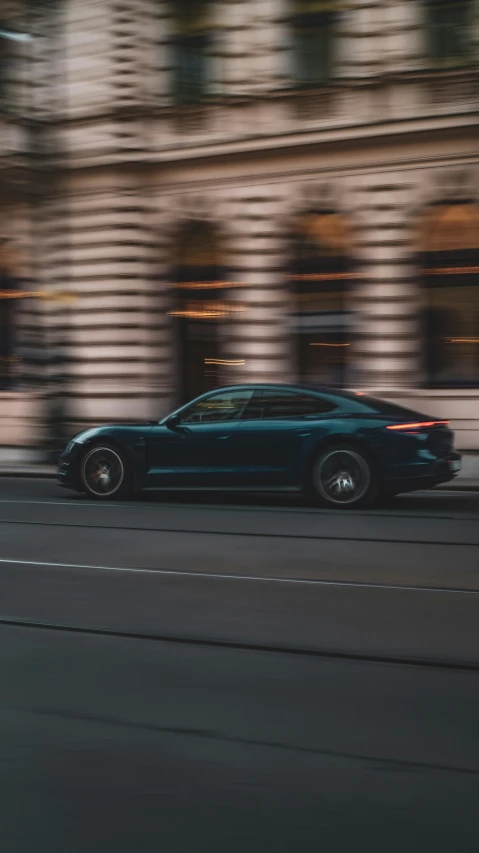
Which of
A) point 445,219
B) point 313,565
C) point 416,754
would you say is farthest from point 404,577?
point 445,219

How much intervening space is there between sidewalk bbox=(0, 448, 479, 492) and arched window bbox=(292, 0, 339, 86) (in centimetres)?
684

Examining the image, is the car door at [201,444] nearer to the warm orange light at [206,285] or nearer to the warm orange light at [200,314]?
the warm orange light at [206,285]

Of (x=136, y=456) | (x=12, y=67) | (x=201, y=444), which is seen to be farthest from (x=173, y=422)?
(x=12, y=67)

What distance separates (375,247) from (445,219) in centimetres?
119

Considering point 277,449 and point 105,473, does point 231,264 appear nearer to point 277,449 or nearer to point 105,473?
point 105,473

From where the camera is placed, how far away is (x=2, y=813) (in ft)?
11.0

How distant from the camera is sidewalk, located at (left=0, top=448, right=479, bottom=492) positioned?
14606mm

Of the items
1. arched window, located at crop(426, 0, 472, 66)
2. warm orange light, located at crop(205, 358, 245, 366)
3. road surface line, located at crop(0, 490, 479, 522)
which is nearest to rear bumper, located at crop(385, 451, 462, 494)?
road surface line, located at crop(0, 490, 479, 522)

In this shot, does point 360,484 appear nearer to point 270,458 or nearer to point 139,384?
point 270,458

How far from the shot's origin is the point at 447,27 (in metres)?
18.3

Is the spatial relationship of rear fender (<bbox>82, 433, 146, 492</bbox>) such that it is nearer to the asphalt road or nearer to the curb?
the asphalt road

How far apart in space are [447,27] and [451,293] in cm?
A: 415

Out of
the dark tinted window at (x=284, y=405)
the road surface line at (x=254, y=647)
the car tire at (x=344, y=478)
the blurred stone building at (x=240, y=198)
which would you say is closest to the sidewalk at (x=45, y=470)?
the blurred stone building at (x=240, y=198)

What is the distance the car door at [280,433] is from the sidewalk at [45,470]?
9.95 ft
